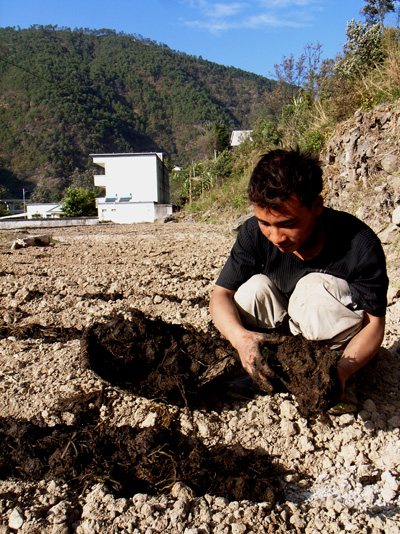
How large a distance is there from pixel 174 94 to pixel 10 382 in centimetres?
10806

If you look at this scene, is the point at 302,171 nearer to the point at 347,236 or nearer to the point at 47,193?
the point at 347,236

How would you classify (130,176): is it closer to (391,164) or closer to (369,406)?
(391,164)

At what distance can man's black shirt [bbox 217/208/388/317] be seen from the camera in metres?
1.80

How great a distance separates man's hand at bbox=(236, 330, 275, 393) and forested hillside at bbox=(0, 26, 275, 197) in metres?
57.6

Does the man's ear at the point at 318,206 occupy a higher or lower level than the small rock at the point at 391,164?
lower

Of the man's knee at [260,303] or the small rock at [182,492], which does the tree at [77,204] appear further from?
the small rock at [182,492]

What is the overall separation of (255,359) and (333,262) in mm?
616

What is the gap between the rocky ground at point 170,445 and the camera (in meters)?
1.41

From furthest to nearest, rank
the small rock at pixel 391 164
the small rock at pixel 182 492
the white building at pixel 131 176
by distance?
1. the white building at pixel 131 176
2. the small rock at pixel 391 164
3. the small rock at pixel 182 492

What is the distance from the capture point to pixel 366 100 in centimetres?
663

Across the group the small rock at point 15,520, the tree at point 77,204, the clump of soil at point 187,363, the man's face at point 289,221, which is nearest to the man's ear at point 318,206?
the man's face at point 289,221

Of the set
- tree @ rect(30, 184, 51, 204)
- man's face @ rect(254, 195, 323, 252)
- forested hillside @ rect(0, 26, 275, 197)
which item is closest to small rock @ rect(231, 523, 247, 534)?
man's face @ rect(254, 195, 323, 252)

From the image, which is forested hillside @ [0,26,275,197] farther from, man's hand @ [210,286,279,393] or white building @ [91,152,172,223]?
man's hand @ [210,286,279,393]

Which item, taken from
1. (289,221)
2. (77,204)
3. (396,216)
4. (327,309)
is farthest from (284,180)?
(77,204)
